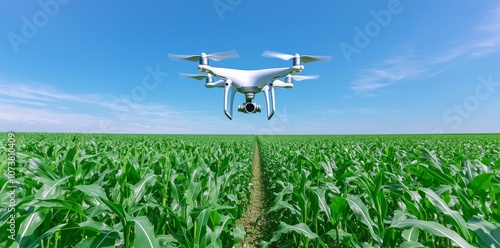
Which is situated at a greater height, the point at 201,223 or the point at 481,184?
the point at 481,184

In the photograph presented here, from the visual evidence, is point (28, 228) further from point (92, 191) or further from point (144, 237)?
point (144, 237)

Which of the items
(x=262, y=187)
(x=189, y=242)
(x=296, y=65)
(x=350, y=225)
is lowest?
(x=262, y=187)

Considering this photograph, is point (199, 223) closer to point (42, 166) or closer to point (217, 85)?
point (42, 166)

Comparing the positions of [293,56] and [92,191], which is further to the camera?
[293,56]

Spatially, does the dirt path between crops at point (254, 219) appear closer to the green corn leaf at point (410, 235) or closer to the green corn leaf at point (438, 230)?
the green corn leaf at point (410, 235)

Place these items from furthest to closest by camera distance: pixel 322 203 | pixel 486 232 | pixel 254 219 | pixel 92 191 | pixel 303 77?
1. pixel 303 77
2. pixel 254 219
3. pixel 322 203
4. pixel 92 191
5. pixel 486 232

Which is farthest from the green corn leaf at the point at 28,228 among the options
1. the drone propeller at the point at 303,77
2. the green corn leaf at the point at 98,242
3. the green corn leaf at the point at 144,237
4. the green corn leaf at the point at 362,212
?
the drone propeller at the point at 303,77

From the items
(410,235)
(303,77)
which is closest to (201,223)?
(410,235)

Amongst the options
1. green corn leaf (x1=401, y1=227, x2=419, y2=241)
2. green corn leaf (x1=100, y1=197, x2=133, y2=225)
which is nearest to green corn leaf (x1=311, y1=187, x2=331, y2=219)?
green corn leaf (x1=401, y1=227, x2=419, y2=241)

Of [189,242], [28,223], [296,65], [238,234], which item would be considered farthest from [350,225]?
[296,65]

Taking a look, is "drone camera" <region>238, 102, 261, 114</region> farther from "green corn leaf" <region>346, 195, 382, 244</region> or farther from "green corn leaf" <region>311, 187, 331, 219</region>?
"green corn leaf" <region>346, 195, 382, 244</region>

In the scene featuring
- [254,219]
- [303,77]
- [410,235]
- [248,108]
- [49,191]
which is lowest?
[254,219]
